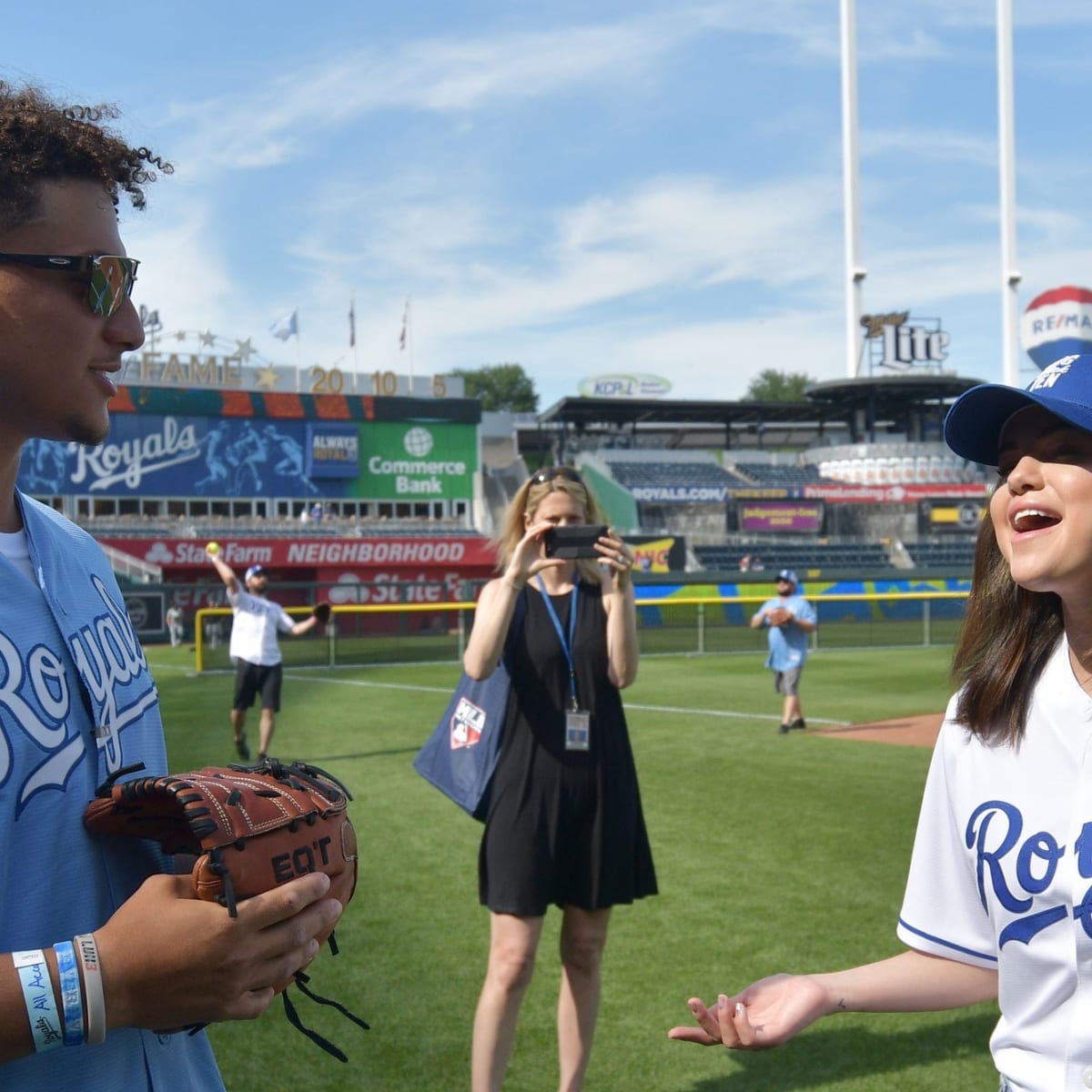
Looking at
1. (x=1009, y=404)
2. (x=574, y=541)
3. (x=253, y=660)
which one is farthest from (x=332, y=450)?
(x=1009, y=404)

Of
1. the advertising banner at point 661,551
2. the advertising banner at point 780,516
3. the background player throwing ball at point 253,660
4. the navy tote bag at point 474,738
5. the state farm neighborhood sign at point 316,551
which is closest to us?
the navy tote bag at point 474,738

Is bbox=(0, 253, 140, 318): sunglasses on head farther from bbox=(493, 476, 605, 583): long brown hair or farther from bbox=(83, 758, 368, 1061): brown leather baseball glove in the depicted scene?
bbox=(493, 476, 605, 583): long brown hair

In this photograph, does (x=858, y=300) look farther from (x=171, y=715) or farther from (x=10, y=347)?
(x=10, y=347)

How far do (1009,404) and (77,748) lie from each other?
5.42 ft

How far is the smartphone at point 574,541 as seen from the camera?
417 cm

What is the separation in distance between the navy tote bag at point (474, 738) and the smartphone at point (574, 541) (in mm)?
209

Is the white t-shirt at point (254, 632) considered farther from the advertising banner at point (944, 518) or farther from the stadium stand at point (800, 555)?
the advertising banner at point (944, 518)

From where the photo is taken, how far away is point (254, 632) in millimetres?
11820

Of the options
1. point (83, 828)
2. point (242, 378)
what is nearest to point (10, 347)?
point (83, 828)

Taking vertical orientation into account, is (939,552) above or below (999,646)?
below

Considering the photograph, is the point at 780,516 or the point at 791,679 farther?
the point at 780,516

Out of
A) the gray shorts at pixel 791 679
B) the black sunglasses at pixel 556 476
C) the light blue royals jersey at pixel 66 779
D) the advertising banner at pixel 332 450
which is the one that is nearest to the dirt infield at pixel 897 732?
the gray shorts at pixel 791 679

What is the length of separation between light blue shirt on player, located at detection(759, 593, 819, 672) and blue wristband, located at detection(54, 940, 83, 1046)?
41.4ft

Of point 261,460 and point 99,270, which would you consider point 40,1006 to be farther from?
point 261,460
